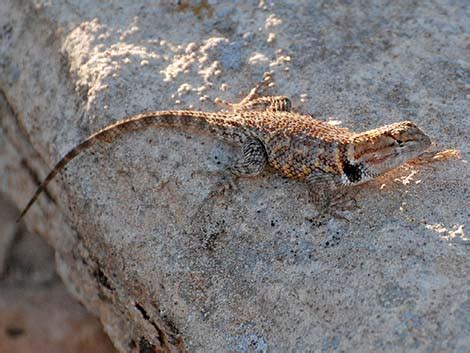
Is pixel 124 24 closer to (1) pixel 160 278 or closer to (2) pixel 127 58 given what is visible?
(2) pixel 127 58

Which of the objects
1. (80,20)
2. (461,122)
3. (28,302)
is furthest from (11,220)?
(461,122)

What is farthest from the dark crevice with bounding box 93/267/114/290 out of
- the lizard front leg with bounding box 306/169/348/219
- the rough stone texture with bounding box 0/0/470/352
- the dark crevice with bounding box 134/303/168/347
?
the lizard front leg with bounding box 306/169/348/219

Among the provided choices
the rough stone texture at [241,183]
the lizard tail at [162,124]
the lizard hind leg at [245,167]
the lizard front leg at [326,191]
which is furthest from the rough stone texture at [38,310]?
the lizard front leg at [326,191]

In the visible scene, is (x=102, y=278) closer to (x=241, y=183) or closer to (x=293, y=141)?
(x=241, y=183)

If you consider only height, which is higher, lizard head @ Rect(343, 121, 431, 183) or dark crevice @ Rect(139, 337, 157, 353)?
lizard head @ Rect(343, 121, 431, 183)

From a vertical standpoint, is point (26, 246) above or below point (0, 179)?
below

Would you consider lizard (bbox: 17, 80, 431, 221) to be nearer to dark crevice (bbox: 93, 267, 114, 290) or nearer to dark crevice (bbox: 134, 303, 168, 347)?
dark crevice (bbox: 93, 267, 114, 290)

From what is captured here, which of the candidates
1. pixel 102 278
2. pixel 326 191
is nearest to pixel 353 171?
pixel 326 191
